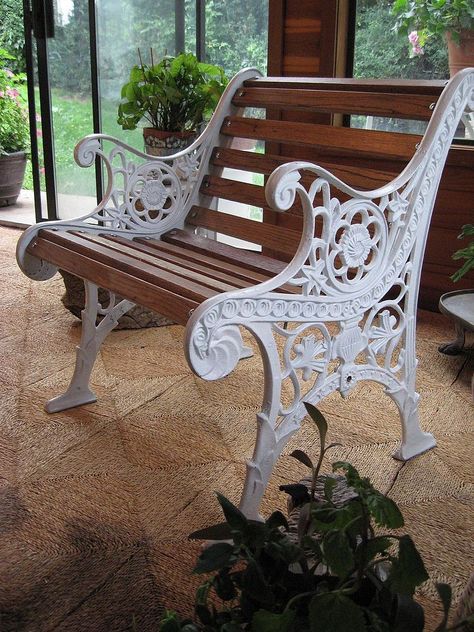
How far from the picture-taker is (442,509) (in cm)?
172

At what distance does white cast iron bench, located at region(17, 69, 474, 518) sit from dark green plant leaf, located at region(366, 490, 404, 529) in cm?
51

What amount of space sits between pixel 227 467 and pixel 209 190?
2.62ft

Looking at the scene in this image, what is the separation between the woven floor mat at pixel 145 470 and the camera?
145cm

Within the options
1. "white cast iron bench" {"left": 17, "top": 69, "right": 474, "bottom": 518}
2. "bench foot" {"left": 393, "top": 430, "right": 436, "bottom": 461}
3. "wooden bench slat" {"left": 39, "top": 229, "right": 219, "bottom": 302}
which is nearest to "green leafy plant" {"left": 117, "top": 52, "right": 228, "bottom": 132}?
"white cast iron bench" {"left": 17, "top": 69, "right": 474, "bottom": 518}

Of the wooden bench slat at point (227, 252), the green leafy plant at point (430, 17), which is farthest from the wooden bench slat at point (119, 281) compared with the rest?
the green leafy plant at point (430, 17)

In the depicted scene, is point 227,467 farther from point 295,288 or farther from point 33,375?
point 33,375

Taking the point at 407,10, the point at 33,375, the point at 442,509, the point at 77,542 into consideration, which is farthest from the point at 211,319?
the point at 407,10

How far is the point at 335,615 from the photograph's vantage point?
31.9 inches

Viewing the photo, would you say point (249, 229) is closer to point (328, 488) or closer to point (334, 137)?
point (334, 137)

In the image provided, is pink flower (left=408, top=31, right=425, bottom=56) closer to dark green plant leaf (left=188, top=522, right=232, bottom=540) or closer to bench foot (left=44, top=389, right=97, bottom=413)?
bench foot (left=44, top=389, right=97, bottom=413)

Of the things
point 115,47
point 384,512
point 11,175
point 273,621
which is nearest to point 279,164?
point 384,512

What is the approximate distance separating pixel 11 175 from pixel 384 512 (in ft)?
14.9

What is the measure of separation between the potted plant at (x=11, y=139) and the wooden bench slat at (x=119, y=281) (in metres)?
3.26

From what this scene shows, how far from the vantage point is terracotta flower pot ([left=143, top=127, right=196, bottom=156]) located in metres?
2.62
